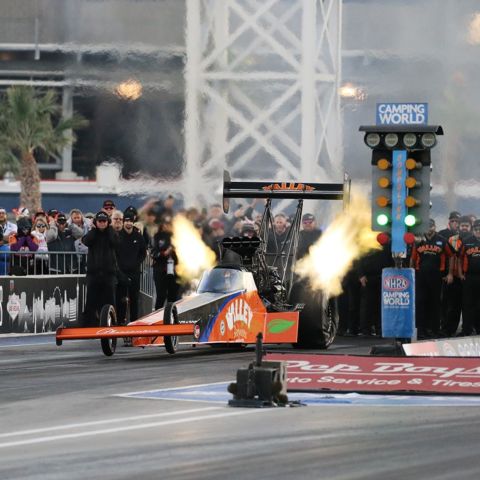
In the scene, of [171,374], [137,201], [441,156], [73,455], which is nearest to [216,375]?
[171,374]

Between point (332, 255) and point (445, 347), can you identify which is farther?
point (332, 255)

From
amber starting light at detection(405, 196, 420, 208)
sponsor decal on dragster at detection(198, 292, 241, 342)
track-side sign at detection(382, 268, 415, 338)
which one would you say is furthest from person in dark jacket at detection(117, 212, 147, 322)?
amber starting light at detection(405, 196, 420, 208)

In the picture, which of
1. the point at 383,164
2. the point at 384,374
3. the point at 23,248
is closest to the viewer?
the point at 384,374

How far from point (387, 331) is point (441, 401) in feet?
14.4

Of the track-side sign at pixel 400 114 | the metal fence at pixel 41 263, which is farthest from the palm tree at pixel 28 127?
the track-side sign at pixel 400 114

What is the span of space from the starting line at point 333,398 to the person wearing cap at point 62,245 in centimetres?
1077

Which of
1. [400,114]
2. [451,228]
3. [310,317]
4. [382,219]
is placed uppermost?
[400,114]

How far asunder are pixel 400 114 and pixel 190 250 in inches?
230

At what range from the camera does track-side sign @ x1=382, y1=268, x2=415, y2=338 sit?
19234 mm

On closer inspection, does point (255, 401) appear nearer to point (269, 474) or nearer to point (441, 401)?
point (441, 401)

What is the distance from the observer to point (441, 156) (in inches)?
1219

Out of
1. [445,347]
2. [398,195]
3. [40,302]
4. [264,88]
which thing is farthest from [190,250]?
[264,88]

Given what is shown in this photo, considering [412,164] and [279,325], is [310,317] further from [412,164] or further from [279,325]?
[412,164]

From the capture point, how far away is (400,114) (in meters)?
19.3
